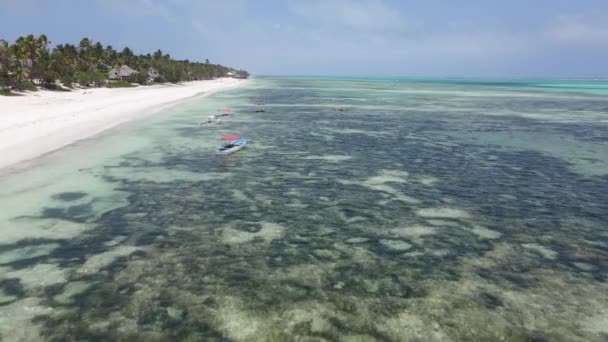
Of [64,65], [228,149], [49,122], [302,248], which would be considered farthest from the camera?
[64,65]

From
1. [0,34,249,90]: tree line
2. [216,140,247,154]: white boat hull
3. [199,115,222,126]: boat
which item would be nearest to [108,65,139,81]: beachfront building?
[0,34,249,90]: tree line

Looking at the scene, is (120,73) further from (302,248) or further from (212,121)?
(302,248)

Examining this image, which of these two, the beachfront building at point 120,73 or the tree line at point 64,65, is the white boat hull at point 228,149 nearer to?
the tree line at point 64,65

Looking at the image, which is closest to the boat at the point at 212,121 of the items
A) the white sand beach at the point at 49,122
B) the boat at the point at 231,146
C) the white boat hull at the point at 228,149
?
the white sand beach at the point at 49,122

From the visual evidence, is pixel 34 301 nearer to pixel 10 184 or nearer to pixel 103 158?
pixel 10 184

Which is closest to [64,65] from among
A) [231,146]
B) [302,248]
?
[231,146]

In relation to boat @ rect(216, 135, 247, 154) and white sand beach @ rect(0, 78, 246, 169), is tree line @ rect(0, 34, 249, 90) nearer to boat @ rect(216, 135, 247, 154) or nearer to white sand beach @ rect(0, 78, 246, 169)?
white sand beach @ rect(0, 78, 246, 169)

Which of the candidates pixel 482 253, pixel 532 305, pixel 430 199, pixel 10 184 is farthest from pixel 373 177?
pixel 10 184
